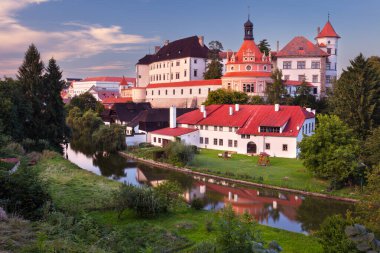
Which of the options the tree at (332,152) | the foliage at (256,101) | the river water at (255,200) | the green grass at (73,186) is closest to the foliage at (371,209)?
the river water at (255,200)

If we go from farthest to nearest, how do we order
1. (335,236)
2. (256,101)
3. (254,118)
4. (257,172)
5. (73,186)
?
1. (256,101)
2. (254,118)
3. (257,172)
4. (73,186)
5. (335,236)

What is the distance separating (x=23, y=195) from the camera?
1235 cm

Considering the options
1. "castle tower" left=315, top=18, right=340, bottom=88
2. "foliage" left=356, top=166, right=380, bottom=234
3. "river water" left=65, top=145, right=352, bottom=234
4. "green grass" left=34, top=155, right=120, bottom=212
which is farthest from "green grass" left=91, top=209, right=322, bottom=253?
"castle tower" left=315, top=18, right=340, bottom=88

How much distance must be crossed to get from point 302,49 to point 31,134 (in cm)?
4669

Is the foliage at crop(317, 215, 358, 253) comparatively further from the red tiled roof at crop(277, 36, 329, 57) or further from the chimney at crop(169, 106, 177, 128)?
the red tiled roof at crop(277, 36, 329, 57)

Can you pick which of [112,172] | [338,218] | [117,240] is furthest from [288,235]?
[112,172]

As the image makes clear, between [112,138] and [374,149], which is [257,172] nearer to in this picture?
[374,149]

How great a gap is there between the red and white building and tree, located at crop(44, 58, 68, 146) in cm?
960

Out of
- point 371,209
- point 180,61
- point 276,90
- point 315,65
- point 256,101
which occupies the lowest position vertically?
point 371,209

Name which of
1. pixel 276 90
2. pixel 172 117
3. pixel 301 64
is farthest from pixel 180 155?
pixel 301 64

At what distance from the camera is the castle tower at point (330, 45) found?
66000 mm

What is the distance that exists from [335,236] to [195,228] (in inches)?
223

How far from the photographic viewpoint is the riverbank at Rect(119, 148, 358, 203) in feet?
73.3

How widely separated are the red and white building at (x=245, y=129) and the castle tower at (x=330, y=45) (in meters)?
30.2
